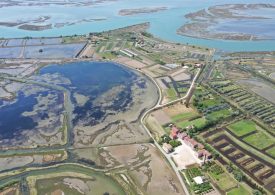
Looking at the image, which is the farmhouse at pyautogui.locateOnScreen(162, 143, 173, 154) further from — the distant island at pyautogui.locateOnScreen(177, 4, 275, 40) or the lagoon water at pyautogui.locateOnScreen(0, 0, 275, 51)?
the distant island at pyautogui.locateOnScreen(177, 4, 275, 40)

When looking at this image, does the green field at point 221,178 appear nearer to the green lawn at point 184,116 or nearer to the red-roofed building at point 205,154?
the red-roofed building at point 205,154

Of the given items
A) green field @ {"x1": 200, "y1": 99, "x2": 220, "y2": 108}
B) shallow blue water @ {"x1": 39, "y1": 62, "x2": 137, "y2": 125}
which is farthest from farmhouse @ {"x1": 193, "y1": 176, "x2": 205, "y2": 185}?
shallow blue water @ {"x1": 39, "y1": 62, "x2": 137, "y2": 125}

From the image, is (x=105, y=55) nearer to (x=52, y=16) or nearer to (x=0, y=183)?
(x=0, y=183)

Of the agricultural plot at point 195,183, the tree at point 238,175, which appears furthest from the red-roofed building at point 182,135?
the tree at point 238,175

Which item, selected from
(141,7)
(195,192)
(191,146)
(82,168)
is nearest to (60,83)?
(82,168)

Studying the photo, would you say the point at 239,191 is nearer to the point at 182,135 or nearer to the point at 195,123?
the point at 182,135
